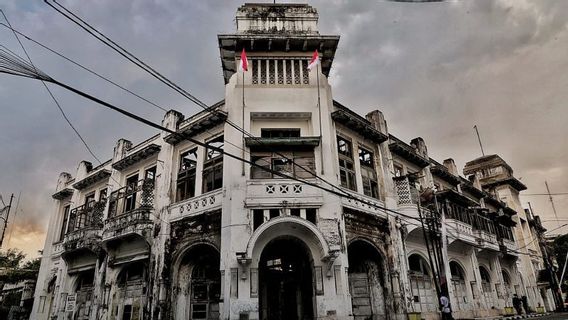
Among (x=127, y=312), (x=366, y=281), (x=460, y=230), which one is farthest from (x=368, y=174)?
(x=127, y=312)

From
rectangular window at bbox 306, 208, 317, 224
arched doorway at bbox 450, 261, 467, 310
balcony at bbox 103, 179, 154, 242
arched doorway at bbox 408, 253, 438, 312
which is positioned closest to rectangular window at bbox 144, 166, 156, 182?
balcony at bbox 103, 179, 154, 242

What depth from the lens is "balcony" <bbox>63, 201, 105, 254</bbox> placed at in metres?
19.2

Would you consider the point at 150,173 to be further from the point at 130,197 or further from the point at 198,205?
the point at 198,205

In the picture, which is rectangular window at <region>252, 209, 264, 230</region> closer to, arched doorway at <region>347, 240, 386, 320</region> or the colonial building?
the colonial building

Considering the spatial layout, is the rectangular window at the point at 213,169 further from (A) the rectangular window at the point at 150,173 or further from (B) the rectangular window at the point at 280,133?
(A) the rectangular window at the point at 150,173

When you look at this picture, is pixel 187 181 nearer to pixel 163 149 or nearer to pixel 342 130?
pixel 163 149

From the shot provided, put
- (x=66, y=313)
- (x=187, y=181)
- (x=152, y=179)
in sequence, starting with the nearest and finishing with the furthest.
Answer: (x=187, y=181), (x=152, y=179), (x=66, y=313)

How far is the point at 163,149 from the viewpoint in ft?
60.3

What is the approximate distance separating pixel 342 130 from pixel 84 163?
17.5 m

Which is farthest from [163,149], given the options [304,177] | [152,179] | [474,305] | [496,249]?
[496,249]

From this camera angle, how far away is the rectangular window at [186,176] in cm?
1700

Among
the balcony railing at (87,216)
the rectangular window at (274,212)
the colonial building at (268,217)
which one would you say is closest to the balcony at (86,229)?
the balcony railing at (87,216)

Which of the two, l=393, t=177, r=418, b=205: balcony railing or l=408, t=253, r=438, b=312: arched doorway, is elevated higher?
l=393, t=177, r=418, b=205: balcony railing

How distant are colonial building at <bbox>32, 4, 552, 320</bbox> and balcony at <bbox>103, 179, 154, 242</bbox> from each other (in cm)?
8
